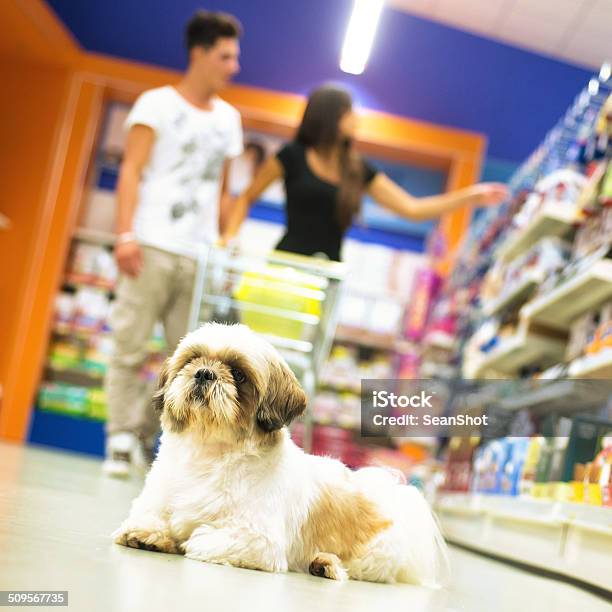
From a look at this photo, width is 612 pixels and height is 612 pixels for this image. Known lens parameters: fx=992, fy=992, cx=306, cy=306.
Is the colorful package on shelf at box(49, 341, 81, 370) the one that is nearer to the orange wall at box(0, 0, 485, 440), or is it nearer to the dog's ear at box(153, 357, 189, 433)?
the orange wall at box(0, 0, 485, 440)

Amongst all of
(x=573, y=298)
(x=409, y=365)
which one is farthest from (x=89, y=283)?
(x=573, y=298)

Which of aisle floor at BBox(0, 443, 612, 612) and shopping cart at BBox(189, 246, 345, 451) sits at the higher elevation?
shopping cart at BBox(189, 246, 345, 451)

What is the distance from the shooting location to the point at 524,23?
335 inches

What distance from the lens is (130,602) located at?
1.34m

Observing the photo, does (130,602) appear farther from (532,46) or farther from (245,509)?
(532,46)

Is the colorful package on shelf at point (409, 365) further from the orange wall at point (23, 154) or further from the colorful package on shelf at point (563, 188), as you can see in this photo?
the orange wall at point (23, 154)

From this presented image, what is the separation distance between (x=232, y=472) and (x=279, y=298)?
79.7 inches

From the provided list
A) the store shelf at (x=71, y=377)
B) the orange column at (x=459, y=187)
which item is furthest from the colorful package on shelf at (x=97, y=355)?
the orange column at (x=459, y=187)

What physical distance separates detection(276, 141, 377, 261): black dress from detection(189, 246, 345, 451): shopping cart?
205 millimetres

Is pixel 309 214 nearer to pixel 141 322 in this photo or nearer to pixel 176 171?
pixel 176 171

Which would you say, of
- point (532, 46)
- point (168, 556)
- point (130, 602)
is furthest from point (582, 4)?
point (130, 602)

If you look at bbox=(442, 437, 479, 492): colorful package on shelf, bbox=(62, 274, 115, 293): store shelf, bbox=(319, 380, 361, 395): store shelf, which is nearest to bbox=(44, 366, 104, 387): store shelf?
bbox=(62, 274, 115, 293): store shelf

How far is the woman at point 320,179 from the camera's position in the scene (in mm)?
4410

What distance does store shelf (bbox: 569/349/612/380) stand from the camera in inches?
134
